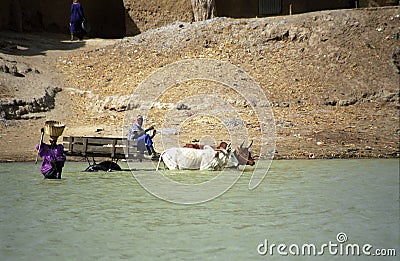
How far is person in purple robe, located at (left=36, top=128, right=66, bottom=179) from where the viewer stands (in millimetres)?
12086

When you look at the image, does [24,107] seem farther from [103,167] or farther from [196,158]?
[196,158]

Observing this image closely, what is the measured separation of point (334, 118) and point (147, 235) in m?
11.3

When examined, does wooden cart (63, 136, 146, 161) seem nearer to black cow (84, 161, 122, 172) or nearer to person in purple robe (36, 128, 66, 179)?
black cow (84, 161, 122, 172)

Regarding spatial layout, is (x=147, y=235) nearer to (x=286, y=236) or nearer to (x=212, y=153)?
(x=286, y=236)

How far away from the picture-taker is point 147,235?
8.72 meters

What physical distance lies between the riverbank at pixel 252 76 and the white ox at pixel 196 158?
3284mm

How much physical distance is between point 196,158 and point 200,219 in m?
3.80

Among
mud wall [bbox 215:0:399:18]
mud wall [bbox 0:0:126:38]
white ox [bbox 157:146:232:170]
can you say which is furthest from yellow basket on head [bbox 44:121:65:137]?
mud wall [bbox 215:0:399:18]

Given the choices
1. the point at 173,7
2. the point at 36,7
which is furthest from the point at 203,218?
the point at 36,7

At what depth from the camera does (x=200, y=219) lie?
9.68 m

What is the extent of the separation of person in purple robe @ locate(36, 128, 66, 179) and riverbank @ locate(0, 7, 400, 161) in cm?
423

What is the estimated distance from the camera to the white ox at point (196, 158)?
13.3m

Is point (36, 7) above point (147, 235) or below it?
above

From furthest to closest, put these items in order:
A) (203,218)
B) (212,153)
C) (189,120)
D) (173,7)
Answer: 1. (173,7)
2. (189,120)
3. (212,153)
4. (203,218)
